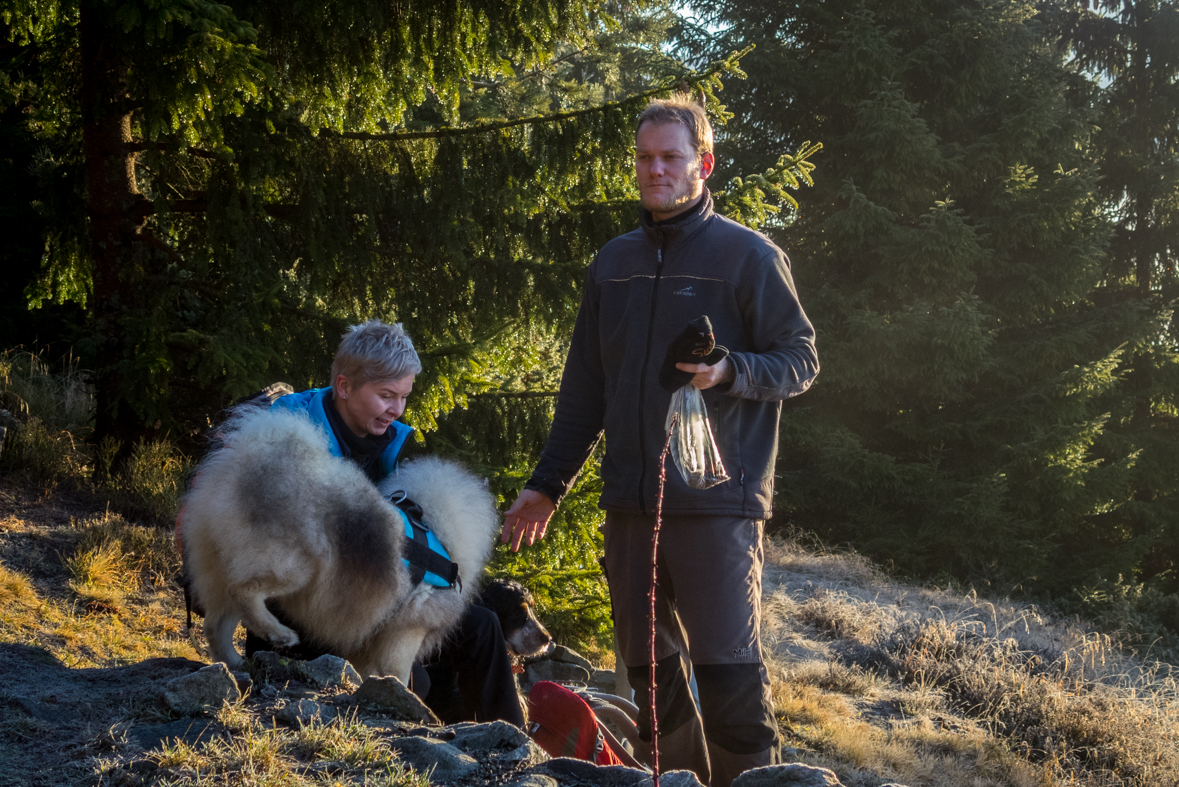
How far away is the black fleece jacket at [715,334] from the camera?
246cm

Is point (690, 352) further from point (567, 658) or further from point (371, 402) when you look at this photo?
point (567, 658)

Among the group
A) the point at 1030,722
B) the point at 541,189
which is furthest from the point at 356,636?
the point at 1030,722

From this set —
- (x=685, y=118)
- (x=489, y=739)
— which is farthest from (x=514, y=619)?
(x=685, y=118)

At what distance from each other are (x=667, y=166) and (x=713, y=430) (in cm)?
79

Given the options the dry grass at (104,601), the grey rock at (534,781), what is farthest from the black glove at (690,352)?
the dry grass at (104,601)

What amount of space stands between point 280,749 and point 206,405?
4.10m

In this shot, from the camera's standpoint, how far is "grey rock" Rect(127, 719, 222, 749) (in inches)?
84.1

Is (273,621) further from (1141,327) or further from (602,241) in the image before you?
(1141,327)

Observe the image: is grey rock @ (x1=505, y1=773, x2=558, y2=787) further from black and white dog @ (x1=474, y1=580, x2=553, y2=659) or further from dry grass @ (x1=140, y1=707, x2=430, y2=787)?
black and white dog @ (x1=474, y1=580, x2=553, y2=659)

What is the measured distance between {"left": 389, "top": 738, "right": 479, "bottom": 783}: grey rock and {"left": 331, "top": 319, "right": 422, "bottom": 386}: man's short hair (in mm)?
1158

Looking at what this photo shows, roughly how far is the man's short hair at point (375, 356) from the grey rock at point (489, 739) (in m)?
1.15

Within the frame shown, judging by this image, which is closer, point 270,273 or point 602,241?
point 270,273

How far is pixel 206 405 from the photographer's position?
573 centimetres

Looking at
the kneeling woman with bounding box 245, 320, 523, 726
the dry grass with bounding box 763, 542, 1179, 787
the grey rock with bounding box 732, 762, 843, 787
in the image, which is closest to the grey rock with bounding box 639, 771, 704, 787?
the grey rock with bounding box 732, 762, 843, 787
